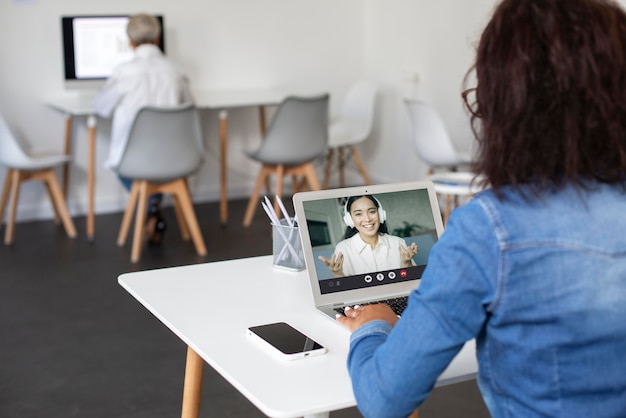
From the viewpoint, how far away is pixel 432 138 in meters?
4.85

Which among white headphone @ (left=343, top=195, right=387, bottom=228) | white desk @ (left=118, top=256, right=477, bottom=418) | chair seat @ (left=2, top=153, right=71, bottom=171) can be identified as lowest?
chair seat @ (left=2, top=153, right=71, bottom=171)

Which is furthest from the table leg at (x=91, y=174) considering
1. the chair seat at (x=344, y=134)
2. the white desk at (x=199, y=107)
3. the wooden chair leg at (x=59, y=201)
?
the chair seat at (x=344, y=134)

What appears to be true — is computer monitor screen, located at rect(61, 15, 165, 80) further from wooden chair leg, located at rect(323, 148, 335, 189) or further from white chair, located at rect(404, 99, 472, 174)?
white chair, located at rect(404, 99, 472, 174)

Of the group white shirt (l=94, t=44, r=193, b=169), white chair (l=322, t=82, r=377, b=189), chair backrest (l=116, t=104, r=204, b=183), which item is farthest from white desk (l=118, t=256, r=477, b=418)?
white chair (l=322, t=82, r=377, b=189)

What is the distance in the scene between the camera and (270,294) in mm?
1714

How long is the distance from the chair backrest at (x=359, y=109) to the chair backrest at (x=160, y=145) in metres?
1.70

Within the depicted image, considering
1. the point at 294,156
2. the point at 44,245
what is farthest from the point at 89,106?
the point at 294,156

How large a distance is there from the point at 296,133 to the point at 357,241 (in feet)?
11.2

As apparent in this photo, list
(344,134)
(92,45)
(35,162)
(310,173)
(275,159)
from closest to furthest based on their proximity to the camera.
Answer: (35,162) < (275,159) < (310,173) < (92,45) < (344,134)

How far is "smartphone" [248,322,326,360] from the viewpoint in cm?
136

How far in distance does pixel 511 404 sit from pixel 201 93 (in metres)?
4.83

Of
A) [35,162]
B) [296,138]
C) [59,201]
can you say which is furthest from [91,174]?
[296,138]

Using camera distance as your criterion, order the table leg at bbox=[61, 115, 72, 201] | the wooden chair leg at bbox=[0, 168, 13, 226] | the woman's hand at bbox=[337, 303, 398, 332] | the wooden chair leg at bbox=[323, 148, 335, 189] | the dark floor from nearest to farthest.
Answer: the woman's hand at bbox=[337, 303, 398, 332] < the dark floor < the wooden chair leg at bbox=[0, 168, 13, 226] < the table leg at bbox=[61, 115, 72, 201] < the wooden chair leg at bbox=[323, 148, 335, 189]

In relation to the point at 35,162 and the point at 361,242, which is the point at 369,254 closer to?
the point at 361,242
